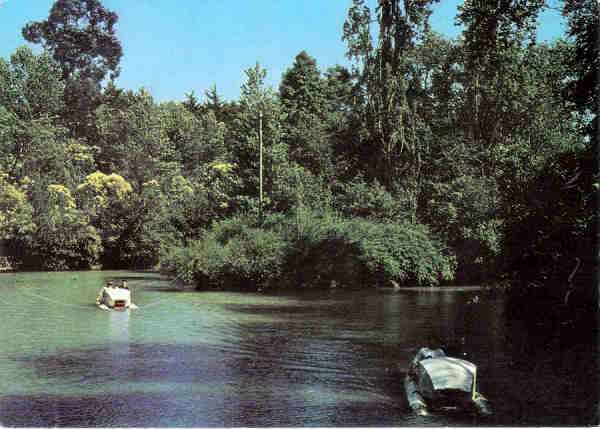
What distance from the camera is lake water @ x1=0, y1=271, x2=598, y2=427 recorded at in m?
13.5

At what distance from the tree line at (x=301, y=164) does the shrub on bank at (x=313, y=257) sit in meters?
0.11

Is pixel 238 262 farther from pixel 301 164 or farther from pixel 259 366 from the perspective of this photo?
pixel 259 366

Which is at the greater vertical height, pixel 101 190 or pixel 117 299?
pixel 101 190

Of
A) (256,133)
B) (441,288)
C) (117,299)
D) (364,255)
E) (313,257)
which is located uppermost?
(256,133)

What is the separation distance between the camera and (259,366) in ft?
60.6

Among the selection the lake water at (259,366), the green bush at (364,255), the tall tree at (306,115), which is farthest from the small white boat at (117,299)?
the tall tree at (306,115)

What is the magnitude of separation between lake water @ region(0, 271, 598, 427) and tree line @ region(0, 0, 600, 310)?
12.8 feet

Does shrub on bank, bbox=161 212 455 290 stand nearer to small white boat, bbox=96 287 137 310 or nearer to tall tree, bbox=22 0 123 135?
small white boat, bbox=96 287 137 310

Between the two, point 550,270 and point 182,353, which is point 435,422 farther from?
point 182,353

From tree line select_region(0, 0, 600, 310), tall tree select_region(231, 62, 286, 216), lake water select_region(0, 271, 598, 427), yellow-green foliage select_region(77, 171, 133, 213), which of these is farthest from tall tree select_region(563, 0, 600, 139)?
yellow-green foliage select_region(77, 171, 133, 213)

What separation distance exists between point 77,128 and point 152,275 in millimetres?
29004

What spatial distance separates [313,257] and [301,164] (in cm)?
1816

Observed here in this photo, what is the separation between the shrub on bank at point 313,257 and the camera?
41.8m

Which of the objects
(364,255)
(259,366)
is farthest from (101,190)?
(259,366)
